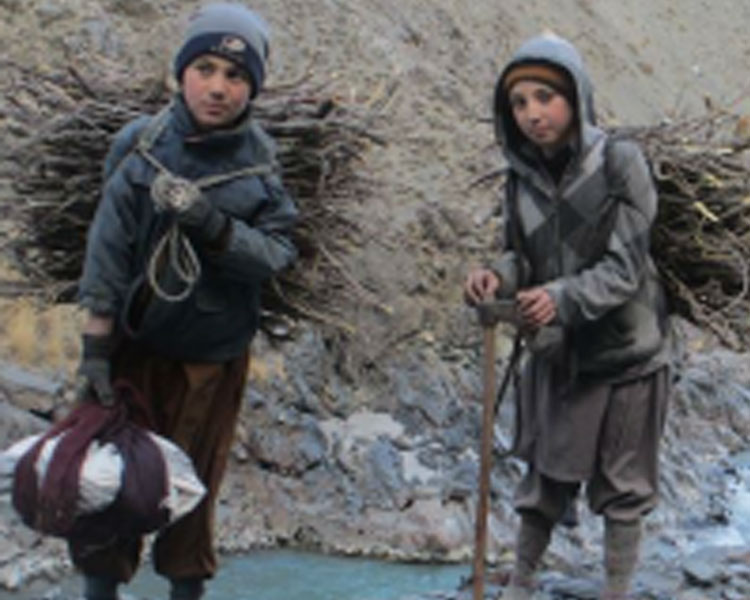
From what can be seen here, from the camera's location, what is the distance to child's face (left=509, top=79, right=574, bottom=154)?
128 inches

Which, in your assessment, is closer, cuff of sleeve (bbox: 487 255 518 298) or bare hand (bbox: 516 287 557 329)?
bare hand (bbox: 516 287 557 329)

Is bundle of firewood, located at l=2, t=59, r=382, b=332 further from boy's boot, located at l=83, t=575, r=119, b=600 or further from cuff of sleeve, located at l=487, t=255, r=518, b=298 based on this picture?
boy's boot, located at l=83, t=575, r=119, b=600

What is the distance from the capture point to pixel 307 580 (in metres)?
6.78

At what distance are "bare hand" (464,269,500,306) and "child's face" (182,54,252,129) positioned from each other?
2.52 feet

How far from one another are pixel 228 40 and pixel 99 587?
142 cm

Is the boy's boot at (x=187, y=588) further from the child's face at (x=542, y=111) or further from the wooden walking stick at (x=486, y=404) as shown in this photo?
the child's face at (x=542, y=111)

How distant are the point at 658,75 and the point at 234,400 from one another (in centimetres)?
1746

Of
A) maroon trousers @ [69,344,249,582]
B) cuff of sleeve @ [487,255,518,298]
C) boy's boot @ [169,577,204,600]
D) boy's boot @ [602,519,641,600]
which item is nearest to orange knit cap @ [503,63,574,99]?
cuff of sleeve @ [487,255,518,298]

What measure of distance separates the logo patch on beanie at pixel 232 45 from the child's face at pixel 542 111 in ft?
2.36

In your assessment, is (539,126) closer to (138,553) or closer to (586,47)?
(138,553)

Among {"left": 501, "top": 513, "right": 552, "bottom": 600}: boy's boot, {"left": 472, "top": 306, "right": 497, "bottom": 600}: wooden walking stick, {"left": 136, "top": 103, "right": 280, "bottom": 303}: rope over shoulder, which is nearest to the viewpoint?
{"left": 136, "top": 103, "right": 280, "bottom": 303}: rope over shoulder

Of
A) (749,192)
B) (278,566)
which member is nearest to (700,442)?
(278,566)

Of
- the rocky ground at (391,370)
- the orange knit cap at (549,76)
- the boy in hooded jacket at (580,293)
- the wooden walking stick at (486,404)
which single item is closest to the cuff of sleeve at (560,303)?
the boy in hooded jacket at (580,293)

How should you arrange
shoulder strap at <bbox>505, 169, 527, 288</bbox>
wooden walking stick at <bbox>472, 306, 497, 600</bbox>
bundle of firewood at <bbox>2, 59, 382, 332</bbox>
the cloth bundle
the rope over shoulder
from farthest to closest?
bundle of firewood at <bbox>2, 59, 382, 332</bbox> < shoulder strap at <bbox>505, 169, 527, 288</bbox> < wooden walking stick at <bbox>472, 306, 497, 600</bbox> < the rope over shoulder < the cloth bundle
